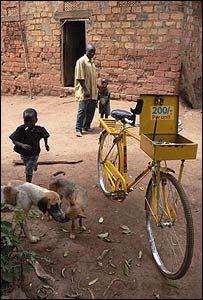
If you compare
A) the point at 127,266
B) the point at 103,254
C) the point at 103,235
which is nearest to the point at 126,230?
the point at 103,235

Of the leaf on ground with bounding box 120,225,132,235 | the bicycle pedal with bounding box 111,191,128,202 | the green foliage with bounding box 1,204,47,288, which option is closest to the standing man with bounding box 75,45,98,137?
the bicycle pedal with bounding box 111,191,128,202

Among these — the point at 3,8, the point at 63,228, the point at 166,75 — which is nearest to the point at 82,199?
the point at 63,228

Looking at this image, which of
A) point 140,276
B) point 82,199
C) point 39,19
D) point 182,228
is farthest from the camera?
point 39,19

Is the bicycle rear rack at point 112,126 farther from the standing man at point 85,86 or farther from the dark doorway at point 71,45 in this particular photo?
the dark doorway at point 71,45

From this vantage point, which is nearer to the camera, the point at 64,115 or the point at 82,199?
the point at 82,199

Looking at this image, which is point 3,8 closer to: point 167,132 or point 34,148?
point 34,148

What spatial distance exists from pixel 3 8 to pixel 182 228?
9.70 m

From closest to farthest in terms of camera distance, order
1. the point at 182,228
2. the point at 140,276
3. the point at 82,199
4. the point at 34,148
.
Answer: the point at 140,276
the point at 182,228
the point at 82,199
the point at 34,148

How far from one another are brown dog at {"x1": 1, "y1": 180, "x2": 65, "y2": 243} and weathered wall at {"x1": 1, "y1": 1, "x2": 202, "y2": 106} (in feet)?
18.1

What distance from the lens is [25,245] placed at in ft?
10.0

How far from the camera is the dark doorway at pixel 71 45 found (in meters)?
9.93

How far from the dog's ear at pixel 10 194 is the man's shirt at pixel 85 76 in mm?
3641

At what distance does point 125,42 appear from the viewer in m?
8.66

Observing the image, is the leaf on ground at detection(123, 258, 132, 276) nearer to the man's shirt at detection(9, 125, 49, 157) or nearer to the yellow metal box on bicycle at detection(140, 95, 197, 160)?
the yellow metal box on bicycle at detection(140, 95, 197, 160)
